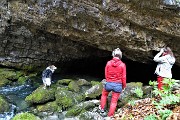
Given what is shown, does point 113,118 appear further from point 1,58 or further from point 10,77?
point 1,58

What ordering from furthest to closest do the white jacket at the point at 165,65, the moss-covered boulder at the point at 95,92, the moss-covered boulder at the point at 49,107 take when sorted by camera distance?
the moss-covered boulder at the point at 95,92 → the moss-covered boulder at the point at 49,107 → the white jacket at the point at 165,65

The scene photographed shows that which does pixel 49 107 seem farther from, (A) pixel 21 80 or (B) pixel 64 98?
(A) pixel 21 80

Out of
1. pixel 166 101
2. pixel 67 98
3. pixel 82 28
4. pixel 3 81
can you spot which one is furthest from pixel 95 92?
pixel 3 81

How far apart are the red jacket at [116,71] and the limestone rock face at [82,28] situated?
10.1 feet

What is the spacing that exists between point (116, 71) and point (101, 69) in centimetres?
860

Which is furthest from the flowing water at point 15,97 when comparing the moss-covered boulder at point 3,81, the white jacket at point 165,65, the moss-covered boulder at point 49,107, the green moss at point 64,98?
the white jacket at point 165,65

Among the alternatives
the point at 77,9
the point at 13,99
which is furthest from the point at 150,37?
the point at 13,99

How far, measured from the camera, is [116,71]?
875cm

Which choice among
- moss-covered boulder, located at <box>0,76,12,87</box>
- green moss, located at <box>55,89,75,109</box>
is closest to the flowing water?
moss-covered boulder, located at <box>0,76,12,87</box>

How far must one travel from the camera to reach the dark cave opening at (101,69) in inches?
640

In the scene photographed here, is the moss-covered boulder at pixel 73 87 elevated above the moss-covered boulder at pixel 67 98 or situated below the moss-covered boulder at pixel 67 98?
above

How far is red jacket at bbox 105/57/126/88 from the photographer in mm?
8703

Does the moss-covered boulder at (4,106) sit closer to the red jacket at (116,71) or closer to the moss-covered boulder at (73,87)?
the moss-covered boulder at (73,87)

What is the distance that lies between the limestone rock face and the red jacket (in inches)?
121
